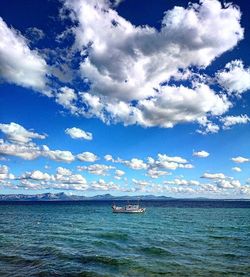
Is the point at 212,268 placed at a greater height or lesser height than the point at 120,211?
lesser

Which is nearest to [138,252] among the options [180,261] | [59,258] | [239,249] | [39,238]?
[180,261]

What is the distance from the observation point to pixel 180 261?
1202 inches

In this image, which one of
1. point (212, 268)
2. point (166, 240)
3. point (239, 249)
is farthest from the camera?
point (166, 240)

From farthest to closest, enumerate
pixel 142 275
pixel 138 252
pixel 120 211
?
pixel 120 211 < pixel 138 252 < pixel 142 275

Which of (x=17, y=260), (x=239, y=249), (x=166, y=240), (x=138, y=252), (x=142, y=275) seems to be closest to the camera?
(x=142, y=275)

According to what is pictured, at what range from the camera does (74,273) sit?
26.2 meters

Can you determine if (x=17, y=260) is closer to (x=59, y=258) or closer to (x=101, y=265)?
(x=59, y=258)

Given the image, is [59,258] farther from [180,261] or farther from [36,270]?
[180,261]

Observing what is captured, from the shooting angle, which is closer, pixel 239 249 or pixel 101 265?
pixel 101 265

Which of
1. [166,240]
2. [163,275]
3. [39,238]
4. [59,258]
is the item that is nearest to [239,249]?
[166,240]

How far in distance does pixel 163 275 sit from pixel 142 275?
169cm

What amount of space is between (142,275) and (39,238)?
2532cm

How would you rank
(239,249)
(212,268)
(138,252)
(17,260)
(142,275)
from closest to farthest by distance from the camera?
(142,275) < (212,268) < (17,260) < (138,252) < (239,249)

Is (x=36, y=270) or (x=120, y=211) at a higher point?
(x=120, y=211)
